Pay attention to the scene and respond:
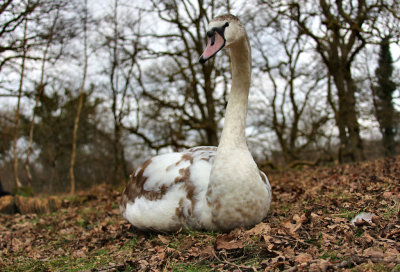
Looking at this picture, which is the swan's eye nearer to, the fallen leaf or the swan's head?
the swan's head

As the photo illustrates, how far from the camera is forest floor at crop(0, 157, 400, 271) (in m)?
2.26

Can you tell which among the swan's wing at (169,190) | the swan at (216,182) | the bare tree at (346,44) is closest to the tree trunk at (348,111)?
the bare tree at (346,44)

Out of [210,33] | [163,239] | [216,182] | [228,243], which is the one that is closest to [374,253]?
[228,243]

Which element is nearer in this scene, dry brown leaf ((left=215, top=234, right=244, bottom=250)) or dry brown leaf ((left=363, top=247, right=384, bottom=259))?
dry brown leaf ((left=363, top=247, right=384, bottom=259))

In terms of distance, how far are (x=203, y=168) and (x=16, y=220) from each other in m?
5.97

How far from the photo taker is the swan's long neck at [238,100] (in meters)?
3.50

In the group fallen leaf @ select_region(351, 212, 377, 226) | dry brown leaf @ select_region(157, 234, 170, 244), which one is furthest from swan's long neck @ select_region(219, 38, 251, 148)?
fallen leaf @ select_region(351, 212, 377, 226)

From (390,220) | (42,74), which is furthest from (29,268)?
(42,74)

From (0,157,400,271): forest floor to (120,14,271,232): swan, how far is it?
0.16 m

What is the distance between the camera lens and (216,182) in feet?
10.5

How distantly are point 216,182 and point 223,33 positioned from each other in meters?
1.47

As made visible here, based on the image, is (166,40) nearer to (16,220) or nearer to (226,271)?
(16,220)

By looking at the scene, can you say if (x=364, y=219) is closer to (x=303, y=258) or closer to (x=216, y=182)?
(x=303, y=258)

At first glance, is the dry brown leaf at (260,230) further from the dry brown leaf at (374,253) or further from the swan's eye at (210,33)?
the swan's eye at (210,33)
